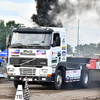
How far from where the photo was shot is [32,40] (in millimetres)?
14852

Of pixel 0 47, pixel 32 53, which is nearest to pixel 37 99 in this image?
pixel 32 53

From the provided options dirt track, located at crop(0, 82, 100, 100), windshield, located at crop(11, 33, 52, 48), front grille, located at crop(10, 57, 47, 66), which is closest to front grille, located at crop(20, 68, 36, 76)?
front grille, located at crop(10, 57, 47, 66)

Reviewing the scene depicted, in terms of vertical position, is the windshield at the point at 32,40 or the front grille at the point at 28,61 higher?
the windshield at the point at 32,40

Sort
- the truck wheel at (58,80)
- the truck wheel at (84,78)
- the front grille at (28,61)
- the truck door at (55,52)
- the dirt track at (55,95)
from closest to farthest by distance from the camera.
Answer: the dirt track at (55,95)
the front grille at (28,61)
the truck door at (55,52)
the truck wheel at (58,80)
the truck wheel at (84,78)

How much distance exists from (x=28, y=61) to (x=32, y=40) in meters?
1.03

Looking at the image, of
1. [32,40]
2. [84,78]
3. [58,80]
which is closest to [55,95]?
[58,80]

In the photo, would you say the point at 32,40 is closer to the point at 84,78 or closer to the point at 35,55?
the point at 35,55

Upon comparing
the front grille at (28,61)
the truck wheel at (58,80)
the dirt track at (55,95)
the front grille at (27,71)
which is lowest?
the dirt track at (55,95)

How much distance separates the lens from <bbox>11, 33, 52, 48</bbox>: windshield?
48.4ft

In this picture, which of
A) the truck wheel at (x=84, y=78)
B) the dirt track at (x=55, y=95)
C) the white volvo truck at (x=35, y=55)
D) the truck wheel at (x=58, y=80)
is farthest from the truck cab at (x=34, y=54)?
the truck wheel at (x=84, y=78)

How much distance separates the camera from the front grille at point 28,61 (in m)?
14.7

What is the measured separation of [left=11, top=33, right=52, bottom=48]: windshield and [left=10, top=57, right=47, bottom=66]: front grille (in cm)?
67

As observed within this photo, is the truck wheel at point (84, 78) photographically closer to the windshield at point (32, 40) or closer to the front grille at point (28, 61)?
the front grille at point (28, 61)

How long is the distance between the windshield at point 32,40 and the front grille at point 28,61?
67 cm
